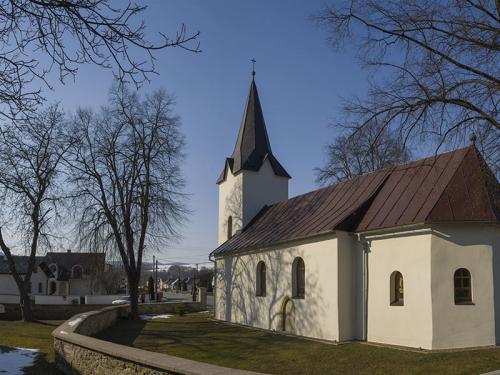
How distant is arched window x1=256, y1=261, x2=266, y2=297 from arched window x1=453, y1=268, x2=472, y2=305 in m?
10.2

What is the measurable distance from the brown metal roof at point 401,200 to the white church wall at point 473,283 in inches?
22.8

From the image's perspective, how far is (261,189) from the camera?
31312mm

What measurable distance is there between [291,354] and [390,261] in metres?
4.37

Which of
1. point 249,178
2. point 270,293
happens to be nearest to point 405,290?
point 270,293

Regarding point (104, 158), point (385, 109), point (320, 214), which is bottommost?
point (320, 214)

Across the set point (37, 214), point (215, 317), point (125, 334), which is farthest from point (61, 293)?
point (125, 334)

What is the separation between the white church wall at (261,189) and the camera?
30.7 m

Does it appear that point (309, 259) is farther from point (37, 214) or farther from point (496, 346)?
point (37, 214)

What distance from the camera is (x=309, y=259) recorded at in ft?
66.0

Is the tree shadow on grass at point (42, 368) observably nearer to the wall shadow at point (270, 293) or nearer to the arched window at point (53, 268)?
the wall shadow at point (270, 293)

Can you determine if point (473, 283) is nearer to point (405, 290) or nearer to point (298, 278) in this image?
point (405, 290)

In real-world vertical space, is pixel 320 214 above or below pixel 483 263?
above

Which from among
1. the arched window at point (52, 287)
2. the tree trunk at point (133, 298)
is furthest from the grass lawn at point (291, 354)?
the arched window at point (52, 287)

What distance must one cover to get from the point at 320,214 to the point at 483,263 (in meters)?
7.41
